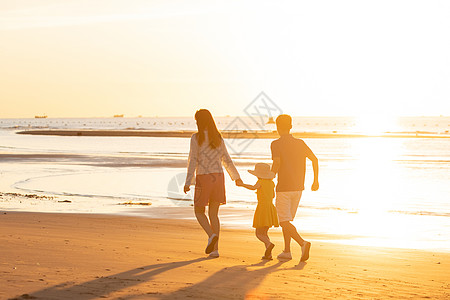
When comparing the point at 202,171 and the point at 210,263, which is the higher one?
the point at 202,171

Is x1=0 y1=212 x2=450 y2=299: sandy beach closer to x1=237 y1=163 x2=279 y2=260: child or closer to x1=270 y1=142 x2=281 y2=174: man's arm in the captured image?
x1=237 y1=163 x2=279 y2=260: child

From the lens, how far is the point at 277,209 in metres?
8.60

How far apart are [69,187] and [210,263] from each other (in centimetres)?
1494

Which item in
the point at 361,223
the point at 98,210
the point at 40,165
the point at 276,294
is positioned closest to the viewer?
the point at 276,294

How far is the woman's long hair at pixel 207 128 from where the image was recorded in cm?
854

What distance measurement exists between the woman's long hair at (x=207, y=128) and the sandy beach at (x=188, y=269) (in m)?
1.59

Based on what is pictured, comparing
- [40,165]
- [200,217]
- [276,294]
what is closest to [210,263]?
[200,217]

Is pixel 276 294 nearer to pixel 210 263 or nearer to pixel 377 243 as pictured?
pixel 210 263

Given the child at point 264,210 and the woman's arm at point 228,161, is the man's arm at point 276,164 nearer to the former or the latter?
the child at point 264,210

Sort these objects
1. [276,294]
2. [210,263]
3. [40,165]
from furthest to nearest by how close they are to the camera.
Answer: [40,165] → [210,263] → [276,294]

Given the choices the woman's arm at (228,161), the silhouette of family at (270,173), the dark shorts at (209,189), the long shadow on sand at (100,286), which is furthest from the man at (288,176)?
the long shadow on sand at (100,286)

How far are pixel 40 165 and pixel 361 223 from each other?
77.2ft

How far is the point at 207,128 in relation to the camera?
8547 millimetres

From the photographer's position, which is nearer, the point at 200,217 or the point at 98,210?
the point at 200,217
